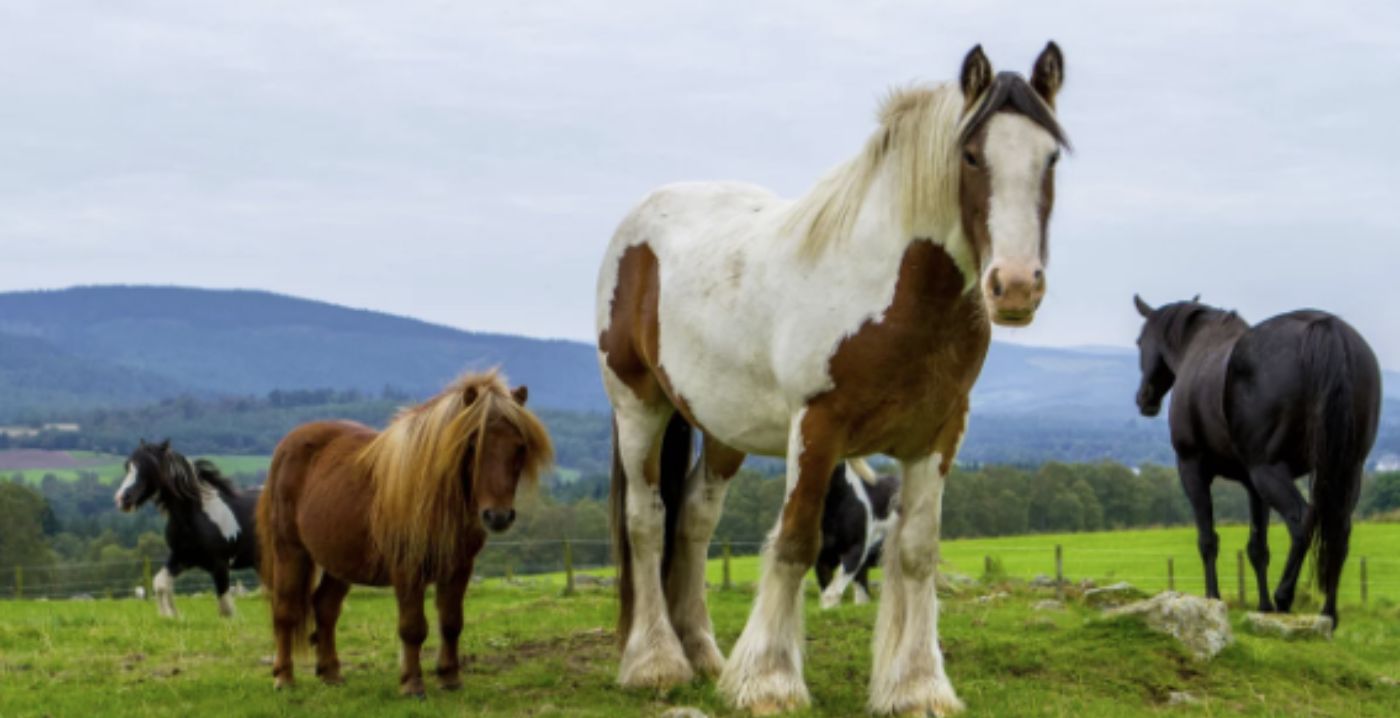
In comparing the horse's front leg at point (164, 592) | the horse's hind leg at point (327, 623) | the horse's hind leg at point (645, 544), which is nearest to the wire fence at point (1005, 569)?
the horse's front leg at point (164, 592)

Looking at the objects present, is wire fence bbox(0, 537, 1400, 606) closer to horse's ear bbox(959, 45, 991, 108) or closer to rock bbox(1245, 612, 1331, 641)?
rock bbox(1245, 612, 1331, 641)

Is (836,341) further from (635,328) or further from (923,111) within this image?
(635,328)

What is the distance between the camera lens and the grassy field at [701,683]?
7.27 meters

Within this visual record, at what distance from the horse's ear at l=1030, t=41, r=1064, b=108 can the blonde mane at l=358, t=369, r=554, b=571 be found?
3.27m

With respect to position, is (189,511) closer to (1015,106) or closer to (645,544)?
(645,544)

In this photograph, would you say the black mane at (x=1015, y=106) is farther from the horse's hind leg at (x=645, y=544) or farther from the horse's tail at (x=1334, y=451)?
the horse's tail at (x=1334, y=451)

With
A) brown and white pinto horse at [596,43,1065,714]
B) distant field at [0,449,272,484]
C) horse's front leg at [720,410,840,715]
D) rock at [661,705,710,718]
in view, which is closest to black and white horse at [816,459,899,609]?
brown and white pinto horse at [596,43,1065,714]

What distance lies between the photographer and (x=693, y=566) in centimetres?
831

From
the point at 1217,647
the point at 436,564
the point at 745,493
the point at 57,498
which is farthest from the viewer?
the point at 57,498

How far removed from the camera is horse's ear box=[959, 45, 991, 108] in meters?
5.88

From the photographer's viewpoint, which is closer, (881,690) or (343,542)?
(881,690)

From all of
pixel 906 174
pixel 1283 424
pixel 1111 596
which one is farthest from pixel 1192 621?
pixel 1111 596

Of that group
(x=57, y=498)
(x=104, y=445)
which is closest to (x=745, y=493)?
(x=57, y=498)

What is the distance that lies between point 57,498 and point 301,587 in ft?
414
